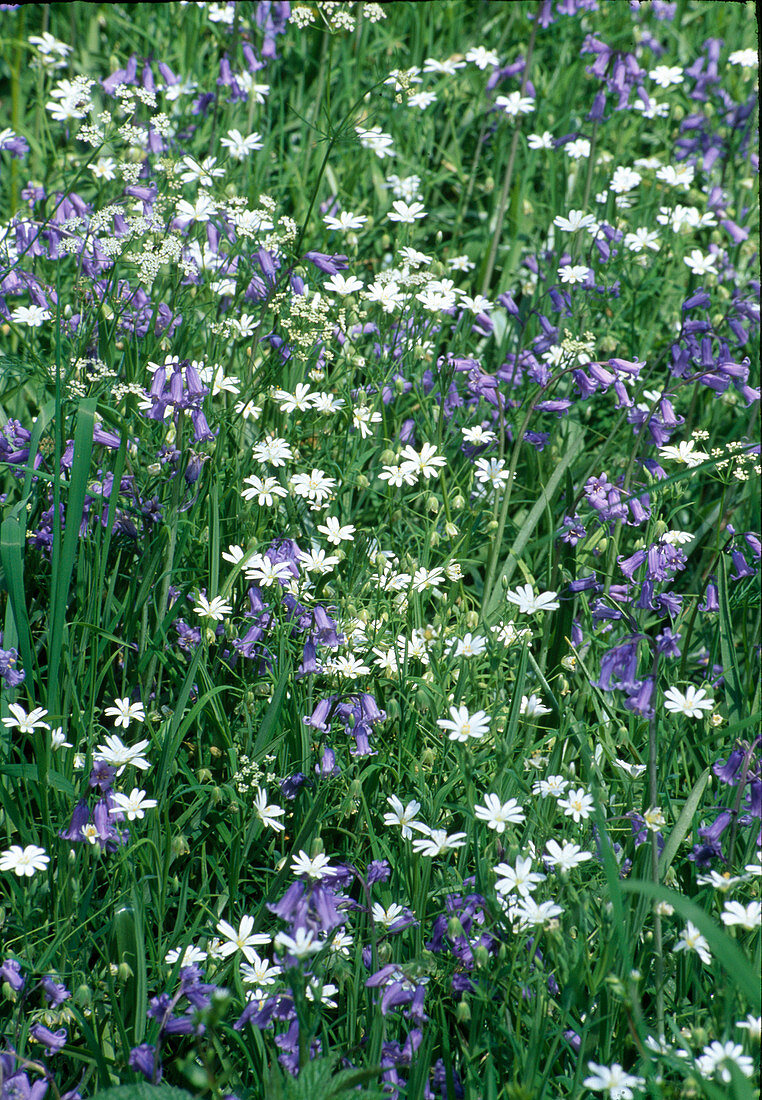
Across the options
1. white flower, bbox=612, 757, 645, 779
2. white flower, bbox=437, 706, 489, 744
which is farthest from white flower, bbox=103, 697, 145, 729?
white flower, bbox=612, 757, 645, 779

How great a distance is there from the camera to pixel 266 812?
241 cm

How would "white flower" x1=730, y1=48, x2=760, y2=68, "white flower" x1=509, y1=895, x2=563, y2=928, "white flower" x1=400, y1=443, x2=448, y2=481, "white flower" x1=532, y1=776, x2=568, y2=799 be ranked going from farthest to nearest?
1. "white flower" x1=730, y1=48, x2=760, y2=68
2. "white flower" x1=400, y1=443, x2=448, y2=481
3. "white flower" x1=532, y1=776, x2=568, y2=799
4. "white flower" x1=509, y1=895, x2=563, y2=928

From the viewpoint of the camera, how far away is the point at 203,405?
10.3ft

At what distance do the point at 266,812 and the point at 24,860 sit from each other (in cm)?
56

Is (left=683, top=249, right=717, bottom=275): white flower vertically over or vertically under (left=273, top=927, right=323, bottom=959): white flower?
over

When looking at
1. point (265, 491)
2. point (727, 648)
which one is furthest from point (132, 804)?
point (727, 648)

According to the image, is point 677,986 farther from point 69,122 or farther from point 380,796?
point 69,122

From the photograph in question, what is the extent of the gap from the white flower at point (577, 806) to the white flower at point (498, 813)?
124mm

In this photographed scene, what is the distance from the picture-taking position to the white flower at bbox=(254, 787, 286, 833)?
2.38 meters

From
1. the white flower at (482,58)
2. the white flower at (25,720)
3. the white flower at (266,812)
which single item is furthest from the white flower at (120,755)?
the white flower at (482,58)

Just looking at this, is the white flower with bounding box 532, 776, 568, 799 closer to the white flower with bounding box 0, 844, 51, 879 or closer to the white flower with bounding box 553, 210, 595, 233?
the white flower with bounding box 0, 844, 51, 879

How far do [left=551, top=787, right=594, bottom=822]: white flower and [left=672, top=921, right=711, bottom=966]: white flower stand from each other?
324 mm

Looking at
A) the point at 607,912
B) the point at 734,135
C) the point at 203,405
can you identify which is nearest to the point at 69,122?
the point at 203,405

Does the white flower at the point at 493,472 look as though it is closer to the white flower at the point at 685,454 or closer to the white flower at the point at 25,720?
the white flower at the point at 685,454
